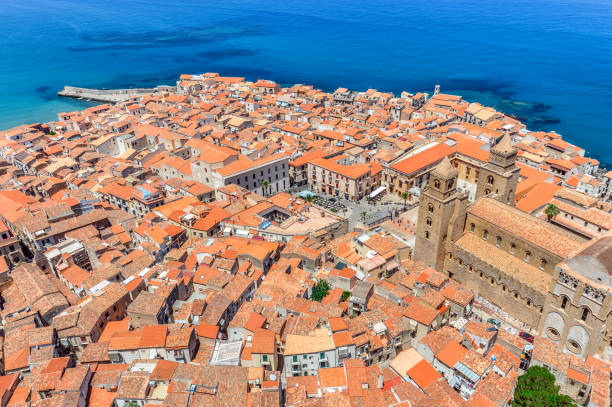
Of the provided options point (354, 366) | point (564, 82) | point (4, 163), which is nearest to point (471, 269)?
point (354, 366)

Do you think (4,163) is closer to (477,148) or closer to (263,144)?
(263,144)

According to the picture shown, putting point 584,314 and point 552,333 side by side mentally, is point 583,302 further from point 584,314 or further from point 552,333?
point 552,333

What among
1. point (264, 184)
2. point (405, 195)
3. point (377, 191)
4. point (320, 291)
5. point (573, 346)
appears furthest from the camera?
point (264, 184)

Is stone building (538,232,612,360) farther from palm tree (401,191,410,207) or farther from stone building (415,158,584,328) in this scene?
palm tree (401,191,410,207)

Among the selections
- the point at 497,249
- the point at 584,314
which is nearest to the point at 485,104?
the point at 497,249

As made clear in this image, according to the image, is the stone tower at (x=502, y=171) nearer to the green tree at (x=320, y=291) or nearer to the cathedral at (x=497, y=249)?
the cathedral at (x=497, y=249)

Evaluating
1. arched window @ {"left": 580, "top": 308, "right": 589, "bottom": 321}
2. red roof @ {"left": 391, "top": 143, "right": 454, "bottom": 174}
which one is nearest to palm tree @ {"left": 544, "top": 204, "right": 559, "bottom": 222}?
arched window @ {"left": 580, "top": 308, "right": 589, "bottom": 321}

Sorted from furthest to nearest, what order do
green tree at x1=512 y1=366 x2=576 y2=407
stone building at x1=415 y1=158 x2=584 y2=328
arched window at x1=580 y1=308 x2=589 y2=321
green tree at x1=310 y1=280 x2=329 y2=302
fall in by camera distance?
green tree at x1=310 y1=280 x2=329 y2=302 → stone building at x1=415 y1=158 x2=584 y2=328 → arched window at x1=580 y1=308 x2=589 y2=321 → green tree at x1=512 y1=366 x2=576 y2=407

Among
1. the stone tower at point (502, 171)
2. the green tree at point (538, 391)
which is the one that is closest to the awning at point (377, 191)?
the stone tower at point (502, 171)
